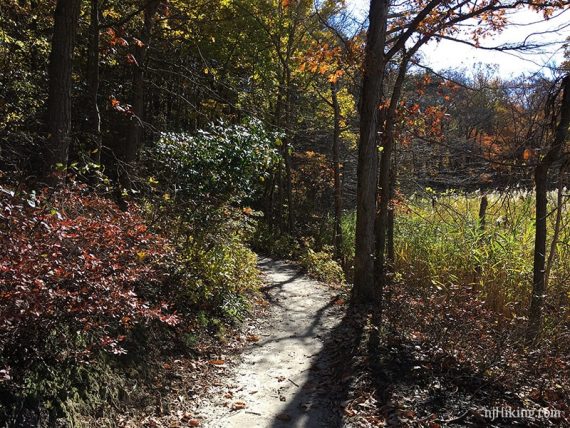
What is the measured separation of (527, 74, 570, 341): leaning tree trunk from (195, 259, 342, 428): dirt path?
2408 mm

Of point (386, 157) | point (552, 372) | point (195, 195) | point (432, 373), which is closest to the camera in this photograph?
point (552, 372)

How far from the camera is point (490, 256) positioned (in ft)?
27.0

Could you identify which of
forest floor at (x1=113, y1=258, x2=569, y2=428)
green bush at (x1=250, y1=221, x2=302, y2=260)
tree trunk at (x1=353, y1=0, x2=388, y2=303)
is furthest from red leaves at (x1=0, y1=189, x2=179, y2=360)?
green bush at (x1=250, y1=221, x2=302, y2=260)

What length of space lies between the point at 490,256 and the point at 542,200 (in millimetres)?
2984

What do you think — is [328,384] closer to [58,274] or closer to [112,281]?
[112,281]

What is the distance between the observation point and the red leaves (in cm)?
312

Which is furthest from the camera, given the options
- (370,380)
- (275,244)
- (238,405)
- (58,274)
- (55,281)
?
(275,244)

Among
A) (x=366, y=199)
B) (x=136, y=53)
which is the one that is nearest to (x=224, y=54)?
(x=136, y=53)

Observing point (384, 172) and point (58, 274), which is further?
point (384, 172)

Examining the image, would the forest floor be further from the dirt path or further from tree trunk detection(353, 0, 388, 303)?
tree trunk detection(353, 0, 388, 303)

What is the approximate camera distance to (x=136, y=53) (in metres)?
10.8

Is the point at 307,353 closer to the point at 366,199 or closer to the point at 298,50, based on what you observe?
the point at 366,199

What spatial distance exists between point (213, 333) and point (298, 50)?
39.0 ft

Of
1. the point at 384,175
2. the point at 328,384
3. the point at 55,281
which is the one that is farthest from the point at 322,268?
the point at 55,281
